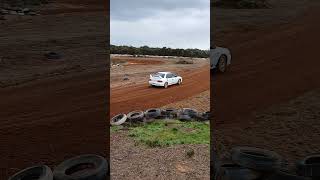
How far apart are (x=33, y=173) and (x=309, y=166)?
447 centimetres

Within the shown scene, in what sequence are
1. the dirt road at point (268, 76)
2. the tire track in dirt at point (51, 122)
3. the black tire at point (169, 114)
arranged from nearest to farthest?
the tire track in dirt at point (51, 122) → the dirt road at point (268, 76) → the black tire at point (169, 114)

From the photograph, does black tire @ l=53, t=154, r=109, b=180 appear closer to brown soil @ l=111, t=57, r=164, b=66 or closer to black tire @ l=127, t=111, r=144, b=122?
black tire @ l=127, t=111, r=144, b=122

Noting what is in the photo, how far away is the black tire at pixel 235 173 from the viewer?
23.3 ft

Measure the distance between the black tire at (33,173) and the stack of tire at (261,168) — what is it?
9.17ft

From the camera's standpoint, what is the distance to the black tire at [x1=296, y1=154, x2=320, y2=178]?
6934 mm

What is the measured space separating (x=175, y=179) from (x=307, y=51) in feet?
12.0

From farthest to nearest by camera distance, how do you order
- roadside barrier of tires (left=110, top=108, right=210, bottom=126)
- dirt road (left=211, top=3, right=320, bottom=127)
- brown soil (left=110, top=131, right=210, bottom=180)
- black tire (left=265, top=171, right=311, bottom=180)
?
roadside barrier of tires (left=110, top=108, right=210, bottom=126) < brown soil (left=110, top=131, right=210, bottom=180) < dirt road (left=211, top=3, right=320, bottom=127) < black tire (left=265, top=171, right=311, bottom=180)

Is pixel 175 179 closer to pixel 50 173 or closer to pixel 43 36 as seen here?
pixel 50 173

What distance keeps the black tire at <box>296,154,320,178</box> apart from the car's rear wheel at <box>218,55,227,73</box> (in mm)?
2232

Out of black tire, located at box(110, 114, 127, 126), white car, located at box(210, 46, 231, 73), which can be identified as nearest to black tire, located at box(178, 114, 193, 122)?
black tire, located at box(110, 114, 127, 126)

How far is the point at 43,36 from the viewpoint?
839 cm

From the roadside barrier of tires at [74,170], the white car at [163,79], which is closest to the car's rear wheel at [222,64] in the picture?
the roadside barrier of tires at [74,170]

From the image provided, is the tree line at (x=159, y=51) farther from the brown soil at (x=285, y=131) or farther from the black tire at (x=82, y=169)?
the black tire at (x=82, y=169)

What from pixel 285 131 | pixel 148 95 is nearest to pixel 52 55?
pixel 285 131
